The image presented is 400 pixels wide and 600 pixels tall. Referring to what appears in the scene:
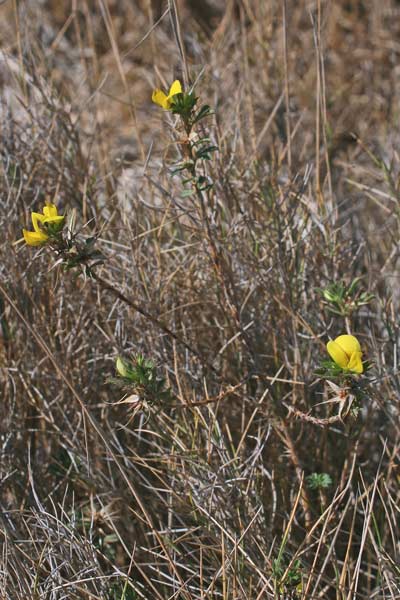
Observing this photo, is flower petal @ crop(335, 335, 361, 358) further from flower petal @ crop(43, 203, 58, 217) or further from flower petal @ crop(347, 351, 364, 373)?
flower petal @ crop(43, 203, 58, 217)

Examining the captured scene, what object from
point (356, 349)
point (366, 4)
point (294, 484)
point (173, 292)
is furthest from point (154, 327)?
point (366, 4)

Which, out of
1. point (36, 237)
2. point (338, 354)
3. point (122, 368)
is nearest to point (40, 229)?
point (36, 237)

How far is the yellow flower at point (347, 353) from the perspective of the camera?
40.1 inches

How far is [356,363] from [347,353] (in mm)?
25

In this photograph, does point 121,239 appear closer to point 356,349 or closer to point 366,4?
point 356,349

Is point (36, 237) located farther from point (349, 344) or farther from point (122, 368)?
point (349, 344)

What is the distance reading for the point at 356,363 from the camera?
3.34 ft

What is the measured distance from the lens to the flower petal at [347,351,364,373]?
3.33ft

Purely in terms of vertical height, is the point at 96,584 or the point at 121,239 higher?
the point at 121,239

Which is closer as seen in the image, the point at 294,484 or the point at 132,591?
the point at 132,591

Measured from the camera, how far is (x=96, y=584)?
1239 millimetres

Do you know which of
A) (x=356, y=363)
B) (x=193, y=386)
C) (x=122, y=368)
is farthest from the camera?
(x=193, y=386)

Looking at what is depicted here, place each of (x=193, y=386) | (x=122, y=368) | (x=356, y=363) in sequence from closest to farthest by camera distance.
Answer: (x=356, y=363), (x=122, y=368), (x=193, y=386)

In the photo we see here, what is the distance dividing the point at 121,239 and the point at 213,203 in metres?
0.21
